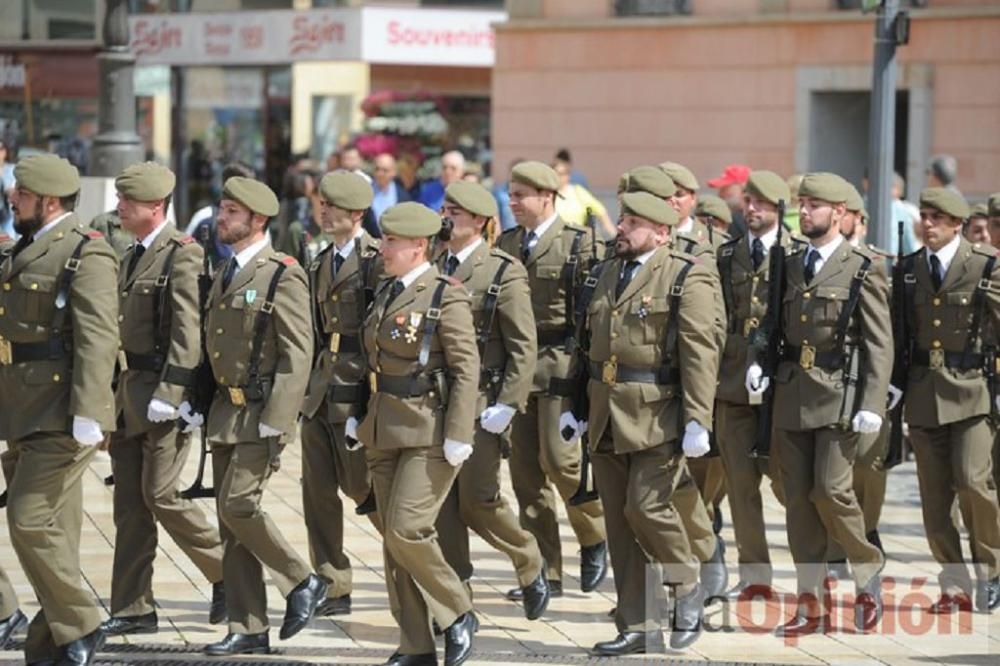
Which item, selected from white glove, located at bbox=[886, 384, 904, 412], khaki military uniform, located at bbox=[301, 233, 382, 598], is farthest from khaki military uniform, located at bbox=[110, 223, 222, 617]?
white glove, located at bbox=[886, 384, 904, 412]

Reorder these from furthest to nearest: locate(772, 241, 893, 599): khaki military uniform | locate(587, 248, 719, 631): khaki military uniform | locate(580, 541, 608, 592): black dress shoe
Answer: locate(580, 541, 608, 592): black dress shoe < locate(772, 241, 893, 599): khaki military uniform < locate(587, 248, 719, 631): khaki military uniform

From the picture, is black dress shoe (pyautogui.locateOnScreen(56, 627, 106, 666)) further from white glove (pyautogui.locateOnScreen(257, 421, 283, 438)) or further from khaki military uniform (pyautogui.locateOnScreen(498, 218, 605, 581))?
khaki military uniform (pyautogui.locateOnScreen(498, 218, 605, 581))

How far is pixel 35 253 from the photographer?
892cm

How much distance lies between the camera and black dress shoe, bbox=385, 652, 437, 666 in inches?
356

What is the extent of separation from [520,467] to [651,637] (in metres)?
1.69

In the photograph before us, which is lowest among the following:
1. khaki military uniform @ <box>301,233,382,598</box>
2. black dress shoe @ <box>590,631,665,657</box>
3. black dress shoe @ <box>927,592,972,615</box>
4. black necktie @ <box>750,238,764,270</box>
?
black dress shoe @ <box>927,592,972,615</box>

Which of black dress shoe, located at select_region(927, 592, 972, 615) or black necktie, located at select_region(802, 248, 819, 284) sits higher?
black necktie, located at select_region(802, 248, 819, 284)

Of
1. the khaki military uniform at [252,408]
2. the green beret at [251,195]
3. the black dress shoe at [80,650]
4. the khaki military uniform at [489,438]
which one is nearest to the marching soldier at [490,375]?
the khaki military uniform at [489,438]

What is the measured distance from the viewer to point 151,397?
374 inches

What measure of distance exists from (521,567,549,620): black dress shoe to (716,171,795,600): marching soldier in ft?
3.41

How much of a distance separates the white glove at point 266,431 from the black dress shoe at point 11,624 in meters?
1.49

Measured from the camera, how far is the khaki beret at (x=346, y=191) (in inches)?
412

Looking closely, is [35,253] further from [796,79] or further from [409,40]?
[409,40]

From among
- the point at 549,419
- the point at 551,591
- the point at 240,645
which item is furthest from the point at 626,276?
the point at 240,645
